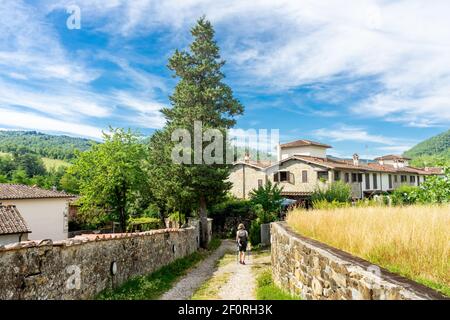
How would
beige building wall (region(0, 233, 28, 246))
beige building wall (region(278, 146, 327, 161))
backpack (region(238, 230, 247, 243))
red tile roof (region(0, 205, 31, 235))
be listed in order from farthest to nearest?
beige building wall (region(278, 146, 327, 161))
red tile roof (region(0, 205, 31, 235))
beige building wall (region(0, 233, 28, 246))
backpack (region(238, 230, 247, 243))

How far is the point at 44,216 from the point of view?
29641 mm

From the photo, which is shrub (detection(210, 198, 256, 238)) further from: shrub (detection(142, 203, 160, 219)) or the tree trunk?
shrub (detection(142, 203, 160, 219))

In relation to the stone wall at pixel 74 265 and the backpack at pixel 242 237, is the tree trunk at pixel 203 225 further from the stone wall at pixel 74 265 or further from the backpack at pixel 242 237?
the stone wall at pixel 74 265

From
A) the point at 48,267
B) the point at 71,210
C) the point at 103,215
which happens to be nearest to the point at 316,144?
the point at 103,215

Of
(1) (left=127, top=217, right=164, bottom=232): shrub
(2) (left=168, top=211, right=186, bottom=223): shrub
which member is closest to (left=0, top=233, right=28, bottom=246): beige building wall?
(2) (left=168, top=211, right=186, bottom=223): shrub

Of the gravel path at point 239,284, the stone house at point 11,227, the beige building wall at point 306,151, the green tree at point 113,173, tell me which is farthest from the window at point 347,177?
the stone house at point 11,227

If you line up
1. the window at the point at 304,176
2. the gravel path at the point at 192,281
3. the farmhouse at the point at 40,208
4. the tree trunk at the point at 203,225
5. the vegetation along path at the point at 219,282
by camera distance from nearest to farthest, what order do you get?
the vegetation along path at the point at 219,282 → the gravel path at the point at 192,281 → the tree trunk at the point at 203,225 → the farmhouse at the point at 40,208 → the window at the point at 304,176

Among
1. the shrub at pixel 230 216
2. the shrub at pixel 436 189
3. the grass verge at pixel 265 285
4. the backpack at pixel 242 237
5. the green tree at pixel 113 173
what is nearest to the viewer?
the grass verge at pixel 265 285

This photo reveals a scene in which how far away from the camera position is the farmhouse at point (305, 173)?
36.9m

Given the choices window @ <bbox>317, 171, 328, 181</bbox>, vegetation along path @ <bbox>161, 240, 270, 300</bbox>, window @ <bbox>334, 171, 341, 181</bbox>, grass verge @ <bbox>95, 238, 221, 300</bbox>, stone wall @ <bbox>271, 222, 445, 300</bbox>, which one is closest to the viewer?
stone wall @ <bbox>271, 222, 445, 300</bbox>

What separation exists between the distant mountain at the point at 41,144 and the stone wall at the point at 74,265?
9254 centimetres

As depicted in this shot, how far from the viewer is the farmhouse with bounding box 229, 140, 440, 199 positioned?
36.9 meters

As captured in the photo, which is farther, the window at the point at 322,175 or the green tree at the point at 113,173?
the window at the point at 322,175
